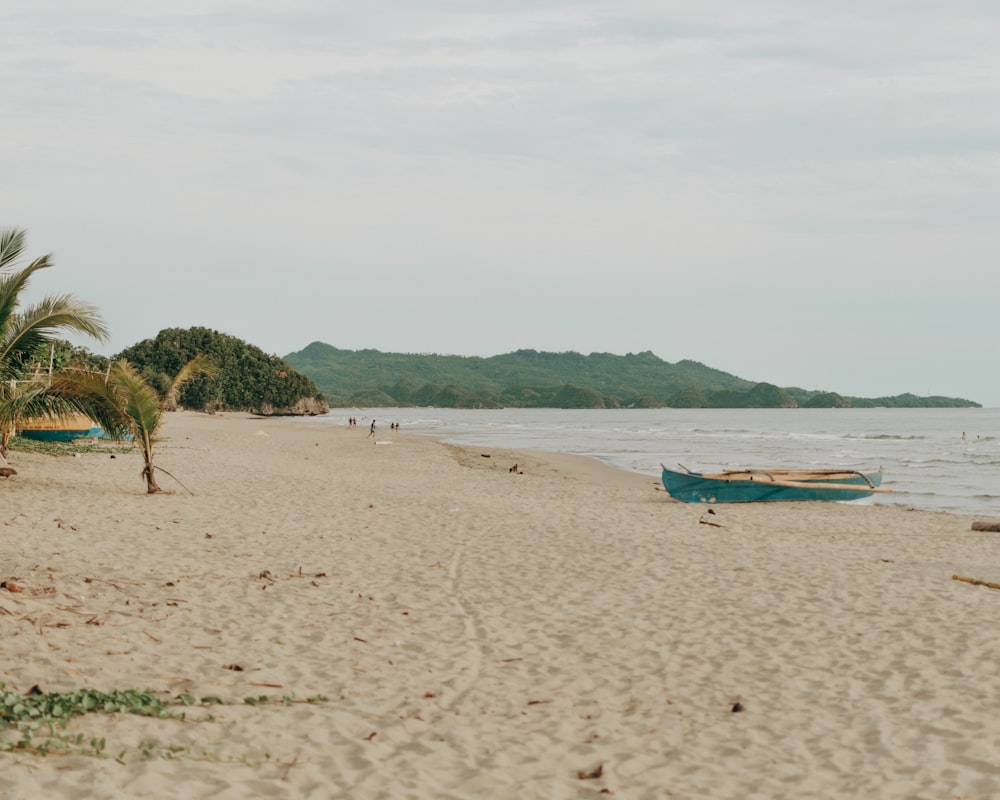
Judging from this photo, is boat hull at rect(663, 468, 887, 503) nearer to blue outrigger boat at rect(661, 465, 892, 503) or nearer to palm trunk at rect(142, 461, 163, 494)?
blue outrigger boat at rect(661, 465, 892, 503)

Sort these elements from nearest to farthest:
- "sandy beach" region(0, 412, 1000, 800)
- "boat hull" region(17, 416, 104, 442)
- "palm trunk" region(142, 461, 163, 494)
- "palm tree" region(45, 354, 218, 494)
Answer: "sandy beach" region(0, 412, 1000, 800) < "palm tree" region(45, 354, 218, 494) < "palm trunk" region(142, 461, 163, 494) < "boat hull" region(17, 416, 104, 442)

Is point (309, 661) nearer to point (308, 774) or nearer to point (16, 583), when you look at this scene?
point (308, 774)

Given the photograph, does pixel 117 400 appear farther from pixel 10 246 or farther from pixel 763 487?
pixel 763 487

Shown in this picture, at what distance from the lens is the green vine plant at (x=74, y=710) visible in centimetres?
465

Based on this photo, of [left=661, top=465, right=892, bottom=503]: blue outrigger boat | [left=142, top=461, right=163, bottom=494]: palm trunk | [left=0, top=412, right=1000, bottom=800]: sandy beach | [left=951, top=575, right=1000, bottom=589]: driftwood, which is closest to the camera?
[left=0, top=412, right=1000, bottom=800]: sandy beach

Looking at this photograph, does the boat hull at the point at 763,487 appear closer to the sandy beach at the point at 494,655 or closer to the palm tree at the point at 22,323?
the sandy beach at the point at 494,655

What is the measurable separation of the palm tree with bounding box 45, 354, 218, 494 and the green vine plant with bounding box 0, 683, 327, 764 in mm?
10647

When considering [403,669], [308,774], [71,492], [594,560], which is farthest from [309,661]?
[71,492]

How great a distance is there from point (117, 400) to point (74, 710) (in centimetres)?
1137

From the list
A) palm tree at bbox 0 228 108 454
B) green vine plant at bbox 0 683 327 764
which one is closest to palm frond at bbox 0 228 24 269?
palm tree at bbox 0 228 108 454

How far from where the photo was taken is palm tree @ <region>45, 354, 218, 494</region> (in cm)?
1502

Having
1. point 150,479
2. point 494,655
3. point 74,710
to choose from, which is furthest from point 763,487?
point 74,710

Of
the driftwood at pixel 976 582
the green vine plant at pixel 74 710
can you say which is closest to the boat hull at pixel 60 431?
the green vine plant at pixel 74 710

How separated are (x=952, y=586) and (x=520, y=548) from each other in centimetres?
508
